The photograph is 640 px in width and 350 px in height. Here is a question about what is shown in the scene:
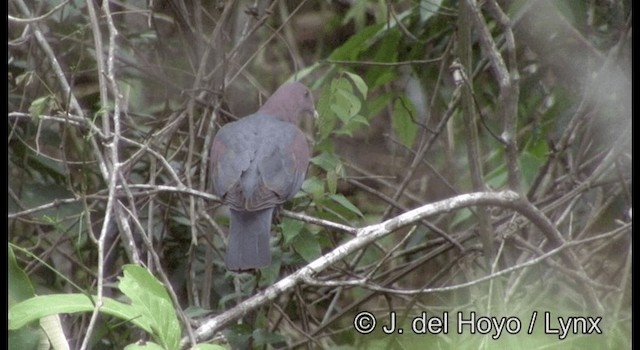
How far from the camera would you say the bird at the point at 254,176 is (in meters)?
2.66

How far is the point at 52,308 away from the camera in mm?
1602

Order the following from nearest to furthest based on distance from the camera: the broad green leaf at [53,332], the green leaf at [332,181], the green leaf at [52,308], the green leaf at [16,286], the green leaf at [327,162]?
the green leaf at [52,308] → the green leaf at [16,286] → the broad green leaf at [53,332] → the green leaf at [332,181] → the green leaf at [327,162]

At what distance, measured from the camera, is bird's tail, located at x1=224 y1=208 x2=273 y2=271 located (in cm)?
262

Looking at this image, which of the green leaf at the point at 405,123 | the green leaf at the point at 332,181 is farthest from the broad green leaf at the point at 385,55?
the green leaf at the point at 332,181

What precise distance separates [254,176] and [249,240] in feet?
0.71

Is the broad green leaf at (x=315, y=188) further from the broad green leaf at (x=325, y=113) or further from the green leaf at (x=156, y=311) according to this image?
the green leaf at (x=156, y=311)

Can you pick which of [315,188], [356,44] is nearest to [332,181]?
[315,188]

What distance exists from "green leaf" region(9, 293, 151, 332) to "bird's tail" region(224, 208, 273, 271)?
924 mm

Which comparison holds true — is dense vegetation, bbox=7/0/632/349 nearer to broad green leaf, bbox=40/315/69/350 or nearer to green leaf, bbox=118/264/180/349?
broad green leaf, bbox=40/315/69/350

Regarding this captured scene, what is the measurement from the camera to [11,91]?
3086 mm

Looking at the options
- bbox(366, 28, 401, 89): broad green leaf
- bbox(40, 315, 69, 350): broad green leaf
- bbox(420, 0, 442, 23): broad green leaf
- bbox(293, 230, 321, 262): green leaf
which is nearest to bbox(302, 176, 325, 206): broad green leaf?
bbox(293, 230, 321, 262): green leaf

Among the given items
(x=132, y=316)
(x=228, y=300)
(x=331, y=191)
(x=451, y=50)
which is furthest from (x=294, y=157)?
(x=132, y=316)

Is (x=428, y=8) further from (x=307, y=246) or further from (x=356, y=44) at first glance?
(x=307, y=246)
